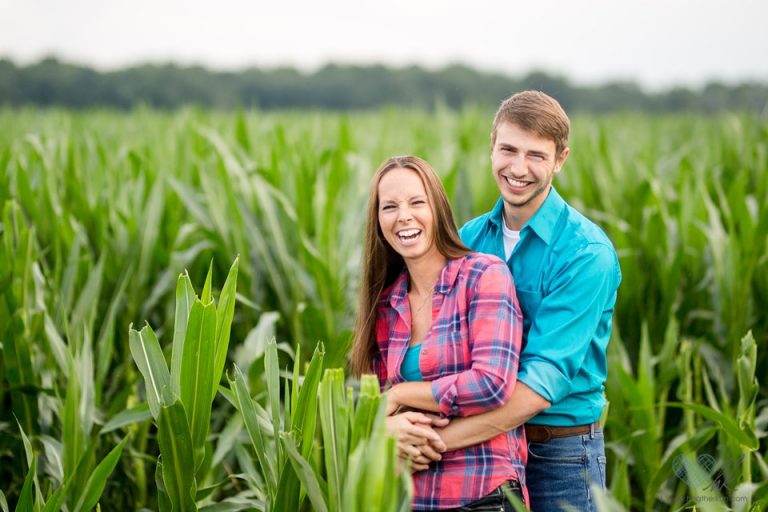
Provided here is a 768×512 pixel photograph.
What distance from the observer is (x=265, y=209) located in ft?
9.00

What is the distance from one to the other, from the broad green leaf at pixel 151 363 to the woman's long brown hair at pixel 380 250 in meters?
0.36

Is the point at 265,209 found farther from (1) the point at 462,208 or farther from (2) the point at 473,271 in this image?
(2) the point at 473,271

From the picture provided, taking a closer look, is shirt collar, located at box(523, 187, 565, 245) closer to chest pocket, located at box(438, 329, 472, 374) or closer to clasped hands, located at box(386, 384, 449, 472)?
chest pocket, located at box(438, 329, 472, 374)

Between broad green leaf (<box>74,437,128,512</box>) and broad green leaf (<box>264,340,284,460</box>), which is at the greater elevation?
broad green leaf (<box>264,340,284,460</box>)

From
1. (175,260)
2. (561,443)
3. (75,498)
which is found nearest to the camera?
(561,443)

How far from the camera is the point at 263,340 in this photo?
7.34ft

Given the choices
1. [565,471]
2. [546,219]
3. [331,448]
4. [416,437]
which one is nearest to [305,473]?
[331,448]

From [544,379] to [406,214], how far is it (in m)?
0.37

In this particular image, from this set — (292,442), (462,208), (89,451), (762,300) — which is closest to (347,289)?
(462,208)

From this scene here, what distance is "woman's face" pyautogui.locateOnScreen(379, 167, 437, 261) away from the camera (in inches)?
55.8

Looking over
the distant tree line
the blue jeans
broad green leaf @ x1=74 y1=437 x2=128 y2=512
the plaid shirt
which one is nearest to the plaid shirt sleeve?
the plaid shirt

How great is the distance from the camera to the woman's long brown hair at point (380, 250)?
1.45 m

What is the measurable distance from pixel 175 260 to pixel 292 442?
156cm

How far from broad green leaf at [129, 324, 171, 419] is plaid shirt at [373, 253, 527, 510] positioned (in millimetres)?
395
